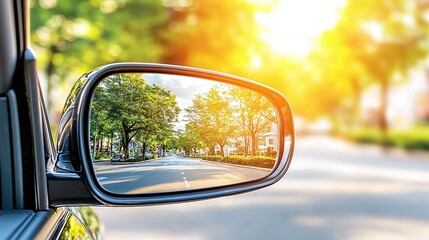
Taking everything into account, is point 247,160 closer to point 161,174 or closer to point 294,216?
point 161,174

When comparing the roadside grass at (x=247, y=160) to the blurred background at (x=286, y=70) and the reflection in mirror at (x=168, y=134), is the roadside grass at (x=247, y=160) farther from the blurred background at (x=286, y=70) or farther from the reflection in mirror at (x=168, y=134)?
the blurred background at (x=286, y=70)

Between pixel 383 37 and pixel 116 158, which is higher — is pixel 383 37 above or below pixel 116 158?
above

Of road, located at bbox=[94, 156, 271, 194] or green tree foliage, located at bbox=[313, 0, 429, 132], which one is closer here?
road, located at bbox=[94, 156, 271, 194]

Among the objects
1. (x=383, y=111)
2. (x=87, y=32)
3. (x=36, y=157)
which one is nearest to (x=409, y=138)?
(x=383, y=111)

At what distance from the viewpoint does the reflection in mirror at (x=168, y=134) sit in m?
1.48

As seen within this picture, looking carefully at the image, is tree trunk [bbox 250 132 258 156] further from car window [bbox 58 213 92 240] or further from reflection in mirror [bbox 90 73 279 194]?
car window [bbox 58 213 92 240]

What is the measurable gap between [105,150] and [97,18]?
23.5m

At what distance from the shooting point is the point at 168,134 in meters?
1.52

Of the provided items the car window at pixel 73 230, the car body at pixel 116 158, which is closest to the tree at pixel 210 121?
the car body at pixel 116 158

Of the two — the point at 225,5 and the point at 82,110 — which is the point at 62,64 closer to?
the point at 225,5

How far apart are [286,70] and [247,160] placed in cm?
4924

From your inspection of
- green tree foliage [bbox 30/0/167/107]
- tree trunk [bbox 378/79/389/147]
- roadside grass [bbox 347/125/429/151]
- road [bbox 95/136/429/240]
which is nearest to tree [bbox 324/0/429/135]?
tree trunk [bbox 378/79/389/147]

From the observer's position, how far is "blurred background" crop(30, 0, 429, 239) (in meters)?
10.8

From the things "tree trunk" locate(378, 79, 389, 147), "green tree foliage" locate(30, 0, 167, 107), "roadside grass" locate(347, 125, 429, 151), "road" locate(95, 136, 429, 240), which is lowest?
"road" locate(95, 136, 429, 240)
